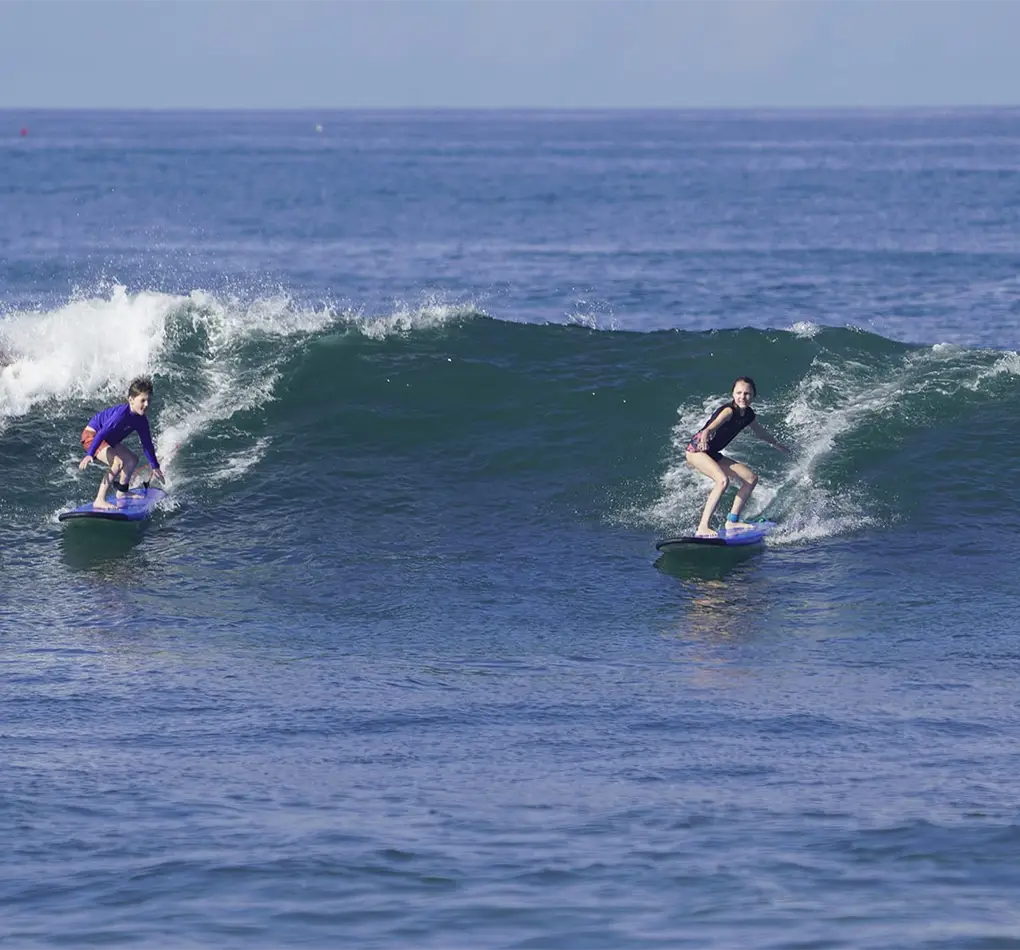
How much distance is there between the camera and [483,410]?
2108 cm

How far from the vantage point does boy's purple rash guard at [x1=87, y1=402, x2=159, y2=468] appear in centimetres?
1725

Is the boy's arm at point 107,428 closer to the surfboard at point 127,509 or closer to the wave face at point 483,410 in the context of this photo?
the surfboard at point 127,509

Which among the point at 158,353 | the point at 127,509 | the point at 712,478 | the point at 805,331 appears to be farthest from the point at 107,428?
the point at 805,331

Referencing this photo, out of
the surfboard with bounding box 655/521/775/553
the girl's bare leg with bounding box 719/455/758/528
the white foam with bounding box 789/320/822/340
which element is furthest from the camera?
the white foam with bounding box 789/320/822/340

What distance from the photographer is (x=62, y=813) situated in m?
9.88

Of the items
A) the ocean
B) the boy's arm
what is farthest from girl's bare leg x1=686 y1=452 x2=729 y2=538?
the boy's arm

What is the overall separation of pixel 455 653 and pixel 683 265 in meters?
32.6

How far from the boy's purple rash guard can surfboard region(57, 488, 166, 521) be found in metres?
0.41

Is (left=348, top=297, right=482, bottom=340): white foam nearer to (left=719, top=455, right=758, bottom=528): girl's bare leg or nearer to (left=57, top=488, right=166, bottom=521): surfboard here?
(left=57, top=488, right=166, bottom=521): surfboard

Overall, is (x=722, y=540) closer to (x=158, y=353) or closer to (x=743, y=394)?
(x=743, y=394)

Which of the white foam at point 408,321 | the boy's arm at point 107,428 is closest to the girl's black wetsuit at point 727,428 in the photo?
the boy's arm at point 107,428

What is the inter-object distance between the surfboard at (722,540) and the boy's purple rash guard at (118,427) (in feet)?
17.3

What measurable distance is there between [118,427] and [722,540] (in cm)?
615

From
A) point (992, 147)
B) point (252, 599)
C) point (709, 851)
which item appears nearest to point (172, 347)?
point (252, 599)
